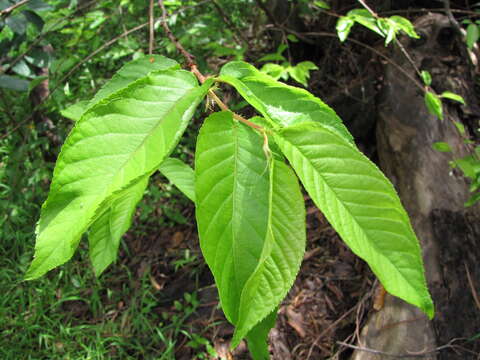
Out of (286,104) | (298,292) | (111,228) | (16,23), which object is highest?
(16,23)

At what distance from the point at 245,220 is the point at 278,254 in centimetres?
7

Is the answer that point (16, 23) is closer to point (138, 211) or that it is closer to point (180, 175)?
point (180, 175)

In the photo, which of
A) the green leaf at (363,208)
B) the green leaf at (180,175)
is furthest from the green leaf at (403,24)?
the green leaf at (363,208)

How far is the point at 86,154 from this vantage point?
0.53 m

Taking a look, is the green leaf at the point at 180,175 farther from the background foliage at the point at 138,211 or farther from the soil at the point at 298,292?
the soil at the point at 298,292

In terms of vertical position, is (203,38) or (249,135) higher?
(249,135)

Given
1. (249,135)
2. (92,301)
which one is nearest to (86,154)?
(249,135)

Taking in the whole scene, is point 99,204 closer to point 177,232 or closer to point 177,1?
point 177,1

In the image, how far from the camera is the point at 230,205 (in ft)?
1.71

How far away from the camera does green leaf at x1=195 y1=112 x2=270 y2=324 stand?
506 mm

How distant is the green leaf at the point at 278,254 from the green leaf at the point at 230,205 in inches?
0.9

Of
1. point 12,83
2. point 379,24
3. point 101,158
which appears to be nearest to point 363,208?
point 101,158

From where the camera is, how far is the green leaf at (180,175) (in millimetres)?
927

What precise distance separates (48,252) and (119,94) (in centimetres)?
25
